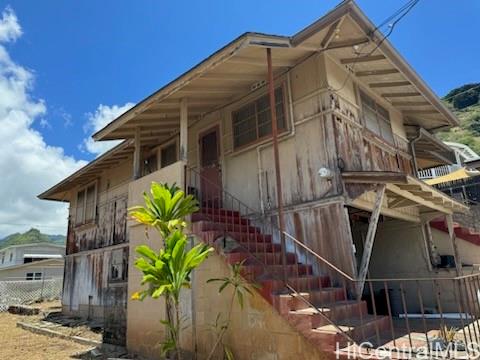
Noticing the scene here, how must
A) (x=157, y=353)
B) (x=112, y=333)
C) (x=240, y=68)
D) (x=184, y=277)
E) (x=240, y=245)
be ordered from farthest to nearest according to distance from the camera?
(x=112, y=333)
(x=240, y=68)
(x=157, y=353)
(x=240, y=245)
(x=184, y=277)

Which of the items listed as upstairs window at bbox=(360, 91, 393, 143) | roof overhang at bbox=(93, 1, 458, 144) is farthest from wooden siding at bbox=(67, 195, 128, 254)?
upstairs window at bbox=(360, 91, 393, 143)

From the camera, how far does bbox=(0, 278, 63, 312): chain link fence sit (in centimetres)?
1912

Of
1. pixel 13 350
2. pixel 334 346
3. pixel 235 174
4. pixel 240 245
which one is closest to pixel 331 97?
pixel 235 174

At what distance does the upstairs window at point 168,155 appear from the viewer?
33.7 feet

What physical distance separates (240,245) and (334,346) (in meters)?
2.38

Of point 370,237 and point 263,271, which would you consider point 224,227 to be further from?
point 370,237

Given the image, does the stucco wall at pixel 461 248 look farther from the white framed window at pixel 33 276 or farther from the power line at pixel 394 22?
the white framed window at pixel 33 276

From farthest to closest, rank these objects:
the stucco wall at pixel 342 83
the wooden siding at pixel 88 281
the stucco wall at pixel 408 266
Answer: the wooden siding at pixel 88 281 < the stucco wall at pixel 408 266 < the stucco wall at pixel 342 83

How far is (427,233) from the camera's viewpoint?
9.19 meters

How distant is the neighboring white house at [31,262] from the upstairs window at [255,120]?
25478 mm

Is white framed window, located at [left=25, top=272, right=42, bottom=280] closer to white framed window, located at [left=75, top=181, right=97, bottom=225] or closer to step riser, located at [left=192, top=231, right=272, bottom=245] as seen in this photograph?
white framed window, located at [left=75, top=181, right=97, bottom=225]

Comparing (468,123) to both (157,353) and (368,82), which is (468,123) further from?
(157,353)

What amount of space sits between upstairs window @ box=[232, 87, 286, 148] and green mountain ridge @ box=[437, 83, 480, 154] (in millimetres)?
35444

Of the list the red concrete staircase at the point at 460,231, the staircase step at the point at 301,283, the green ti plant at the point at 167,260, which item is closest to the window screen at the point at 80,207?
the green ti plant at the point at 167,260
